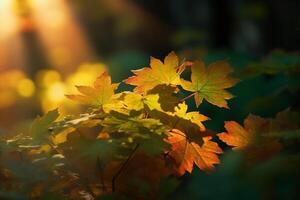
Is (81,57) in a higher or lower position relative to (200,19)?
lower

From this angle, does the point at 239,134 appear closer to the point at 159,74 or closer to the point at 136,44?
the point at 159,74

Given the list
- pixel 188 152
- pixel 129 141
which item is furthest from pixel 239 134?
pixel 129 141

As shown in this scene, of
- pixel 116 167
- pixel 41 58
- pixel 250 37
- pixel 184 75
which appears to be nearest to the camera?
pixel 116 167

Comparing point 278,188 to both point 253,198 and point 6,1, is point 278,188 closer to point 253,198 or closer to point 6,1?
point 253,198

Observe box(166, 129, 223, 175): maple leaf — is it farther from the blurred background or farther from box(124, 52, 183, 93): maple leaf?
the blurred background

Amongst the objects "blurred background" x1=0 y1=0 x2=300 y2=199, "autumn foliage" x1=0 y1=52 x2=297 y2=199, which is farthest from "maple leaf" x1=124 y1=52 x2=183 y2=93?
"blurred background" x1=0 y1=0 x2=300 y2=199

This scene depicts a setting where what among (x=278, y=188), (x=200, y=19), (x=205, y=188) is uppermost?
(x=200, y=19)

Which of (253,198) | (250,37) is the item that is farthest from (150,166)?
(250,37)
